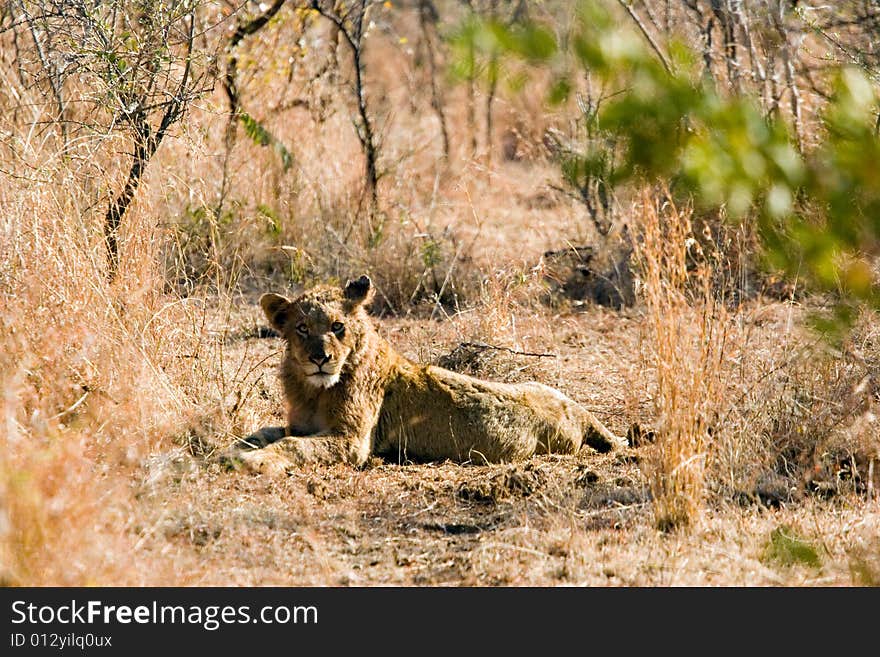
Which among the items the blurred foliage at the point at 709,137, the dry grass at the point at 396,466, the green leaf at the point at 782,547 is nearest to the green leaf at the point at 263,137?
the dry grass at the point at 396,466

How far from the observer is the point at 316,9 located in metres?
11.0

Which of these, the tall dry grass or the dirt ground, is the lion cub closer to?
the dirt ground

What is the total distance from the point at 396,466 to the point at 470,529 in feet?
3.86

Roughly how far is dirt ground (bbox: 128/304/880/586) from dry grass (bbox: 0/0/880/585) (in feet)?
0.06

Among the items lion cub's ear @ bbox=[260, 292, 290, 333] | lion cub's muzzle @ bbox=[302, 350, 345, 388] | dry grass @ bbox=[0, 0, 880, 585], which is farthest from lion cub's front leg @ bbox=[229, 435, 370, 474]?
lion cub's ear @ bbox=[260, 292, 290, 333]

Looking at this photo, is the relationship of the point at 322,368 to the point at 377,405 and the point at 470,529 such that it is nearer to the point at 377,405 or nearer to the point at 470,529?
the point at 377,405

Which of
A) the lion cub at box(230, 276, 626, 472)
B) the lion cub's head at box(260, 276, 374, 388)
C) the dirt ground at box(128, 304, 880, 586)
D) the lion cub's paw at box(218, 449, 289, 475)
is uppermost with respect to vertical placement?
the lion cub's head at box(260, 276, 374, 388)

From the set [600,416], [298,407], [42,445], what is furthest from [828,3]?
[42,445]

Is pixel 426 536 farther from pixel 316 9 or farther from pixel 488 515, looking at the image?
pixel 316 9

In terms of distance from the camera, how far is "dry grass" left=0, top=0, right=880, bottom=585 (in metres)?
4.94

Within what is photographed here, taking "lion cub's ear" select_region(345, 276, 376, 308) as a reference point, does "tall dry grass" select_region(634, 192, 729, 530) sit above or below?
below

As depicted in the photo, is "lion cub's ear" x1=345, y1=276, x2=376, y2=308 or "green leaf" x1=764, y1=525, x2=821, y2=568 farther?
"lion cub's ear" x1=345, y1=276, x2=376, y2=308

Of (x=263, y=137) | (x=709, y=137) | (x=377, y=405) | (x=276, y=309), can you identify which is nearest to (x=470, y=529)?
(x=377, y=405)

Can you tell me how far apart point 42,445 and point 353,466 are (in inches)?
82.0
